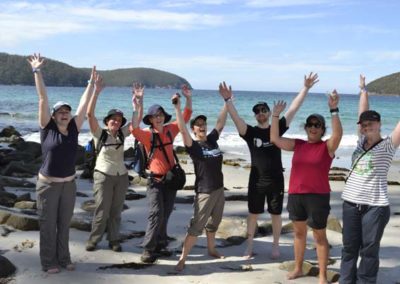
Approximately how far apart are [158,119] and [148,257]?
1822 mm

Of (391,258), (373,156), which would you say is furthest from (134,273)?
(391,258)

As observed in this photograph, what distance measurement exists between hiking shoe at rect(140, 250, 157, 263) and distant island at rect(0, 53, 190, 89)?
528ft

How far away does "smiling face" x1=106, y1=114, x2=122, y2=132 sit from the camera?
286 inches

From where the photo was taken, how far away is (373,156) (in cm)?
561

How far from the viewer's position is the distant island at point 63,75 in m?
168

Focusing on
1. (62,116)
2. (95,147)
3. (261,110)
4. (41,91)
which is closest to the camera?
(41,91)

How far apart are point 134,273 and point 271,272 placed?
1.74 meters

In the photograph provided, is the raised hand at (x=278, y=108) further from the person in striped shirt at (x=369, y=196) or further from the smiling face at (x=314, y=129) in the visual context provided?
the person in striped shirt at (x=369, y=196)

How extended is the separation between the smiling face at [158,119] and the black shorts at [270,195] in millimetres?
1528

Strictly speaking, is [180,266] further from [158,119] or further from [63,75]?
[63,75]

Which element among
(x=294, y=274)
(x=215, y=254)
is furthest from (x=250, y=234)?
(x=294, y=274)

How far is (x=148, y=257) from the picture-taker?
701 centimetres

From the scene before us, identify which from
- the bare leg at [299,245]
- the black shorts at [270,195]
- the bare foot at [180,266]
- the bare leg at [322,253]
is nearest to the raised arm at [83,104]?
the bare foot at [180,266]

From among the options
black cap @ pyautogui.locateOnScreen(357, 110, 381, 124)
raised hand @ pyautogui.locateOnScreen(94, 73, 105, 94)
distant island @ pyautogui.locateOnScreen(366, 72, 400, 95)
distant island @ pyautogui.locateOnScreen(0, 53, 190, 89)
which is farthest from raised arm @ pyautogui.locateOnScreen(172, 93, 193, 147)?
distant island @ pyautogui.locateOnScreen(0, 53, 190, 89)
